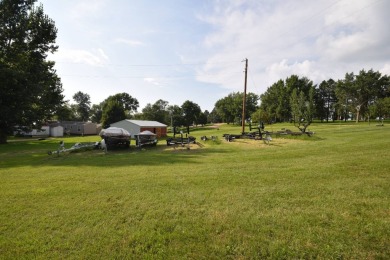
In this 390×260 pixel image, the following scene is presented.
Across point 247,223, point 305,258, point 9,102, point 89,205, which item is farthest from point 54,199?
point 9,102

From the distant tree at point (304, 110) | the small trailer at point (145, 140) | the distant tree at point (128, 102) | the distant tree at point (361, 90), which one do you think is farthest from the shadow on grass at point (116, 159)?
the distant tree at point (128, 102)

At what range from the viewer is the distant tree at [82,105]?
127m

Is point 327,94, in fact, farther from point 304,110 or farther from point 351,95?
point 304,110

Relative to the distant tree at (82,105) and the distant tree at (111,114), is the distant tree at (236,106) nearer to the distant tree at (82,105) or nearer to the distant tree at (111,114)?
the distant tree at (111,114)

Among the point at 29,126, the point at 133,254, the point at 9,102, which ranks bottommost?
the point at 133,254

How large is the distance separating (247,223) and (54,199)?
6.11m

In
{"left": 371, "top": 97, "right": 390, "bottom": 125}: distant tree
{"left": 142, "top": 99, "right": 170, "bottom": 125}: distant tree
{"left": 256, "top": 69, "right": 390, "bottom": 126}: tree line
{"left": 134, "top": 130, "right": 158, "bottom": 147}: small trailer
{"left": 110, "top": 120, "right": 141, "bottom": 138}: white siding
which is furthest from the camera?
{"left": 142, "top": 99, "right": 170, "bottom": 125}: distant tree

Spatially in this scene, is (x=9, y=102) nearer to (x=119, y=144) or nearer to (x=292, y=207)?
(x=119, y=144)

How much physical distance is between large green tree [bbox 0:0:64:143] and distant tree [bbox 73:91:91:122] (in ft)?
326

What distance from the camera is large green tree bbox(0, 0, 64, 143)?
26.3 m

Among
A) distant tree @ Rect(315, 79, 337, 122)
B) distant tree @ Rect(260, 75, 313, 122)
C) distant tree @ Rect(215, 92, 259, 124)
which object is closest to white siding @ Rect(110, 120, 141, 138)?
distant tree @ Rect(260, 75, 313, 122)

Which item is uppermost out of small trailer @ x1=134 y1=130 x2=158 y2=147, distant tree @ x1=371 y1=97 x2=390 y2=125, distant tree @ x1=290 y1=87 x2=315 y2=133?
distant tree @ x1=371 y1=97 x2=390 y2=125

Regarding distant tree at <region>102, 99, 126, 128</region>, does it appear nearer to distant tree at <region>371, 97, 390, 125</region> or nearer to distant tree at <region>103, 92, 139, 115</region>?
distant tree at <region>103, 92, 139, 115</region>

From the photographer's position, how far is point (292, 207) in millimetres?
5805
